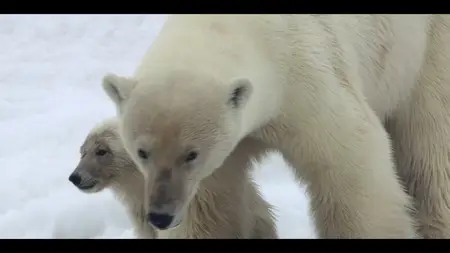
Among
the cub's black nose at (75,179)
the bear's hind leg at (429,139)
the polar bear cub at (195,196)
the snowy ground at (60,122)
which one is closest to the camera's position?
the polar bear cub at (195,196)

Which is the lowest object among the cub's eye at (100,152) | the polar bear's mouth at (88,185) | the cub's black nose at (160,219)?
the polar bear's mouth at (88,185)

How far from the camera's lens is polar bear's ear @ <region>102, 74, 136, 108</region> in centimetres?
239

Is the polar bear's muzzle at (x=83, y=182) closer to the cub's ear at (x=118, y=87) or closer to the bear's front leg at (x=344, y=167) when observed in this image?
the bear's front leg at (x=344, y=167)

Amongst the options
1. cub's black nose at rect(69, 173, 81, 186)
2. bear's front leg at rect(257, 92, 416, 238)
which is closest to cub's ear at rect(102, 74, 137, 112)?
bear's front leg at rect(257, 92, 416, 238)

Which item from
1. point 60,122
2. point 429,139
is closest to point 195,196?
point 429,139

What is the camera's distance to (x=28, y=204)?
14.7 feet

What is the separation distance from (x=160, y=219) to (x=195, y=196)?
0.79 m

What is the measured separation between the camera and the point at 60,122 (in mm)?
5848

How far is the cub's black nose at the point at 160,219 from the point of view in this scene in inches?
92.4

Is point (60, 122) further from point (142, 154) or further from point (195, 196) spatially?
point (142, 154)

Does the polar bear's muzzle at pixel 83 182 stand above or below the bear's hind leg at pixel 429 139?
below

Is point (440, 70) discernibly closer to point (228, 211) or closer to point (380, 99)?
point (380, 99)

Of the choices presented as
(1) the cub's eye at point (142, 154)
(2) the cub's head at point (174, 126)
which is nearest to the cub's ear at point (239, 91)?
(2) the cub's head at point (174, 126)
